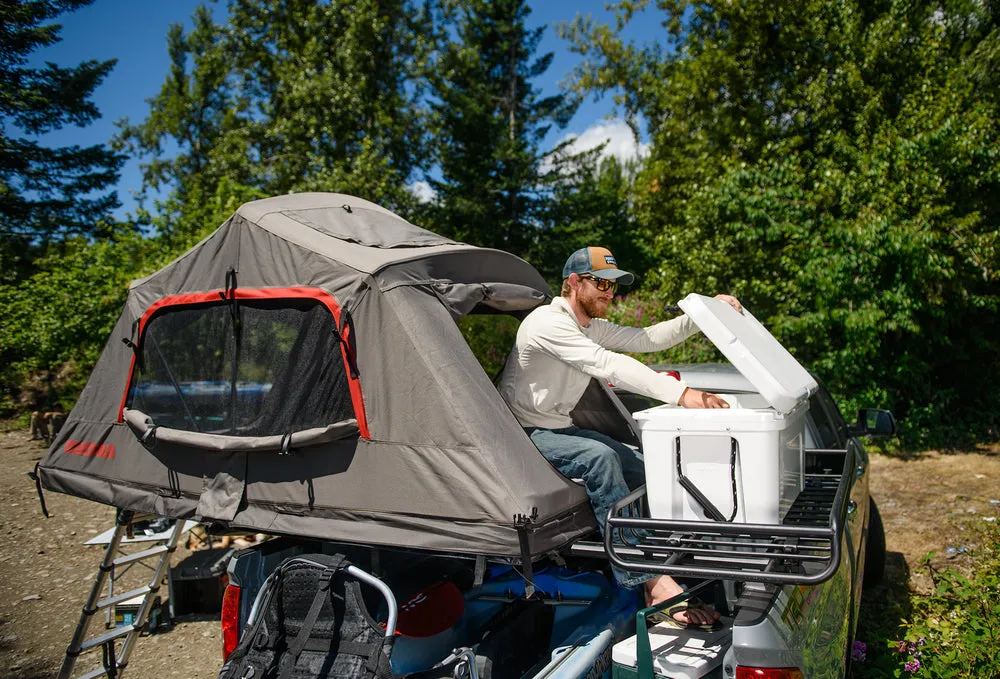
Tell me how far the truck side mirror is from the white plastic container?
8.08ft

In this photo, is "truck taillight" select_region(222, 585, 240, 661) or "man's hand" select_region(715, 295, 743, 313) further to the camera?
"man's hand" select_region(715, 295, 743, 313)

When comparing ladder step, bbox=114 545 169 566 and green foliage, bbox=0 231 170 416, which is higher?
green foliage, bbox=0 231 170 416

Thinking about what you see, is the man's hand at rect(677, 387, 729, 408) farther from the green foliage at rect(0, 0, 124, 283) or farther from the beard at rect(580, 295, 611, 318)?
the green foliage at rect(0, 0, 124, 283)

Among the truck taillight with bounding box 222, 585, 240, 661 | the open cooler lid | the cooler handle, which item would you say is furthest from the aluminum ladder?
the open cooler lid

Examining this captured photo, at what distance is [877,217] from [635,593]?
764 centimetres

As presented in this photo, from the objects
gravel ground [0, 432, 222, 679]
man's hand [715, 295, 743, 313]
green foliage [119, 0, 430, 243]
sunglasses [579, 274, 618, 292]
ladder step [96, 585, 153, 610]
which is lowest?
gravel ground [0, 432, 222, 679]

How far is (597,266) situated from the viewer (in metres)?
3.44

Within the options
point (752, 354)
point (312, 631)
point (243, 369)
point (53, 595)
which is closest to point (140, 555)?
point (243, 369)

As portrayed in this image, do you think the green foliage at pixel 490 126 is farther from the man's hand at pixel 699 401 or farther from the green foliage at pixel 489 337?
the man's hand at pixel 699 401

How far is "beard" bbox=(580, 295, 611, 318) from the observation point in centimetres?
351

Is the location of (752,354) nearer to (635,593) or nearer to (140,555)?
(635,593)

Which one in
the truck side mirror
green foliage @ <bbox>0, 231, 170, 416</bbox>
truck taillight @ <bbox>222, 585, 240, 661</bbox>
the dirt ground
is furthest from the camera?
green foliage @ <bbox>0, 231, 170, 416</bbox>

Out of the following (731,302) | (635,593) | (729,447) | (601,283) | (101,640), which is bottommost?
(101,640)

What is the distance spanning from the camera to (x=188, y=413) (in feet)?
11.4
